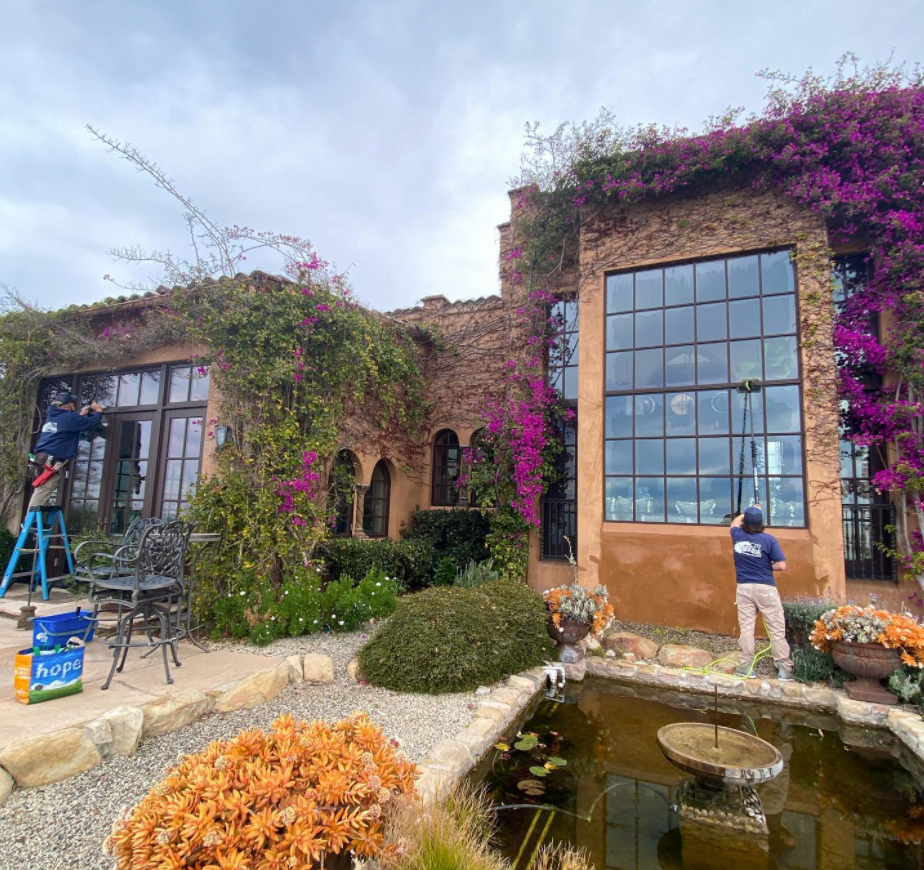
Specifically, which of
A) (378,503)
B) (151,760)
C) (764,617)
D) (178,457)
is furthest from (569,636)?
(178,457)

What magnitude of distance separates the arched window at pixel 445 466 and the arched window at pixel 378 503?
98 cm

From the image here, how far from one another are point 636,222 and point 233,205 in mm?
5096

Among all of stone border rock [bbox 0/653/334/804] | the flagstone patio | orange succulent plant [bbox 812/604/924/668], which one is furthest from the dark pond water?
the flagstone patio

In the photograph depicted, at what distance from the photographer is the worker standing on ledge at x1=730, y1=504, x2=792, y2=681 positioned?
4.77 meters

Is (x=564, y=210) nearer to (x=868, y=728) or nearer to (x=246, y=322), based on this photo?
(x=246, y=322)

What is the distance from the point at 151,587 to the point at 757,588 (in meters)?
5.15

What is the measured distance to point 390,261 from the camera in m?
13.9

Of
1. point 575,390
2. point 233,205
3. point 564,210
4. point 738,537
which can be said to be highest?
point 564,210

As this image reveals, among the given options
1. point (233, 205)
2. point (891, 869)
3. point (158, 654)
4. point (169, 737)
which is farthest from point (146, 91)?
point (891, 869)

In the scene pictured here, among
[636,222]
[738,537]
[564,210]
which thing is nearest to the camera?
[738,537]

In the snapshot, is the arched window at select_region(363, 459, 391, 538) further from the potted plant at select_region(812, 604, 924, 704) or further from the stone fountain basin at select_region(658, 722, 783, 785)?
the potted plant at select_region(812, 604, 924, 704)

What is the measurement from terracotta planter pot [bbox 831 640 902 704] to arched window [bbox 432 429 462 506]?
5827 mm

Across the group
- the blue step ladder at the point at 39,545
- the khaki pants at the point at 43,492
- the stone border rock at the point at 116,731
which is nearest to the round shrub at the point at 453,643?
the stone border rock at the point at 116,731

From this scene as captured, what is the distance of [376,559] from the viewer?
6691mm
